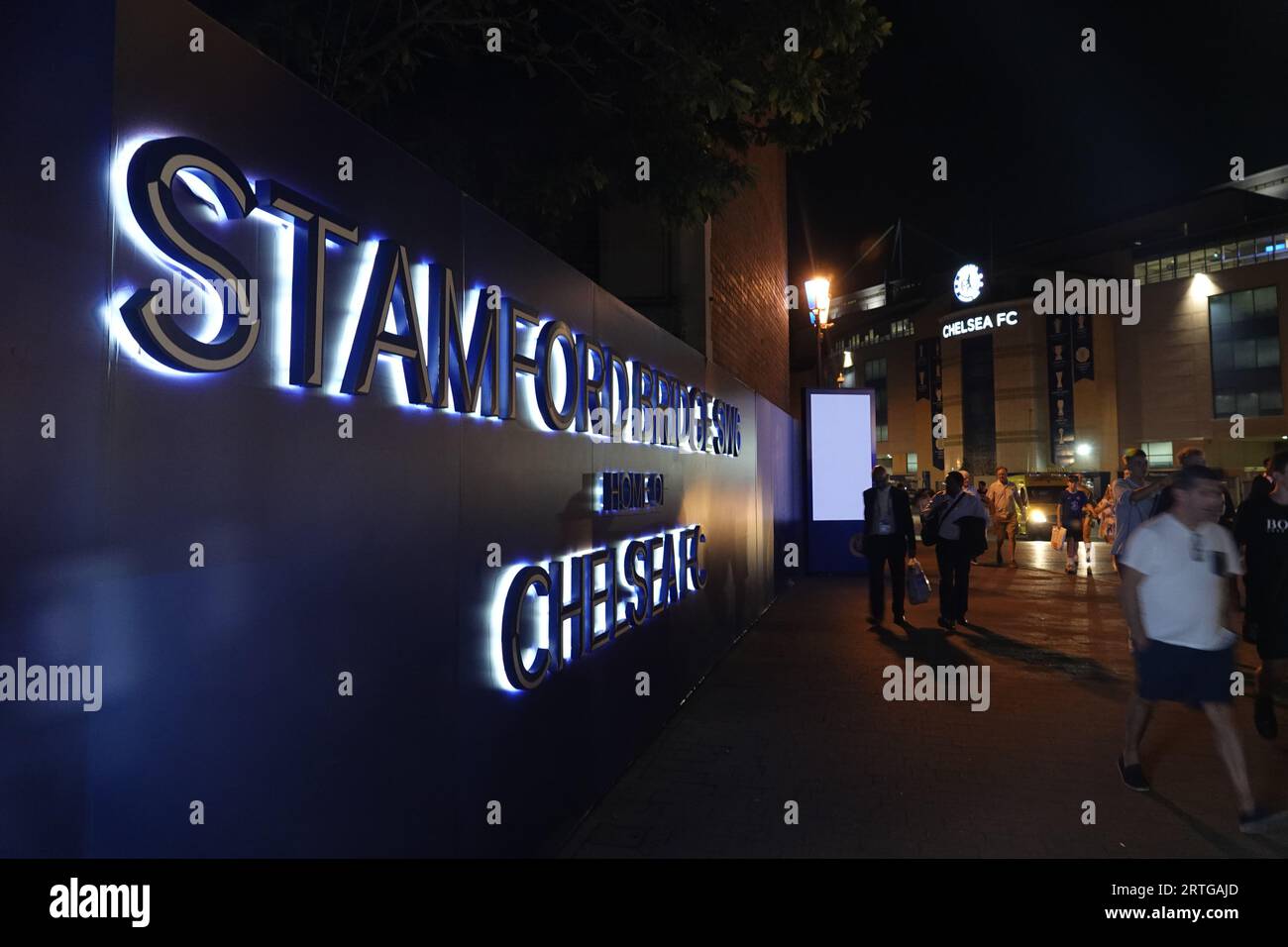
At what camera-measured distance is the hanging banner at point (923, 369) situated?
62.2 m

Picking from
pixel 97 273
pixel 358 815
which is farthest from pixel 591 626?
pixel 97 273

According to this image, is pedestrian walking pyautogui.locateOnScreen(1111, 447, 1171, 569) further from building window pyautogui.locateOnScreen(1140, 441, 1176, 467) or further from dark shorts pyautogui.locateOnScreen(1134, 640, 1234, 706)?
building window pyautogui.locateOnScreen(1140, 441, 1176, 467)

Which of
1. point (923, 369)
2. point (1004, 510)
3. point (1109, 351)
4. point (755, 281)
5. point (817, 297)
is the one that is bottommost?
point (1004, 510)

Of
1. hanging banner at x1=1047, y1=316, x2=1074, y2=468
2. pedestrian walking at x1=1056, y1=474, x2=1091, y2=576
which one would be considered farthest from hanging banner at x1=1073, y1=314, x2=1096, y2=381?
pedestrian walking at x1=1056, y1=474, x2=1091, y2=576

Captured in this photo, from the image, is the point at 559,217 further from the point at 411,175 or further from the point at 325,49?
the point at 411,175

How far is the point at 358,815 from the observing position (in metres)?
2.67

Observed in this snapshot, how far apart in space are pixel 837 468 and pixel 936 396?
1981 inches

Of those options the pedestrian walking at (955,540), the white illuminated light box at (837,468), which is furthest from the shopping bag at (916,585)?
the white illuminated light box at (837,468)

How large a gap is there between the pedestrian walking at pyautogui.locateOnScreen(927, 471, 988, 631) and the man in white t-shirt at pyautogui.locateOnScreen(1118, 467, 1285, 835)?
4.75 metres

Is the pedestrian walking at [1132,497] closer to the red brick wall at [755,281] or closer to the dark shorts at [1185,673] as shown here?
the dark shorts at [1185,673]

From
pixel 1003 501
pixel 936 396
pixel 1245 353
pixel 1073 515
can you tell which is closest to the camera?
pixel 1073 515

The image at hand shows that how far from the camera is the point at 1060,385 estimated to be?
5172 centimetres
